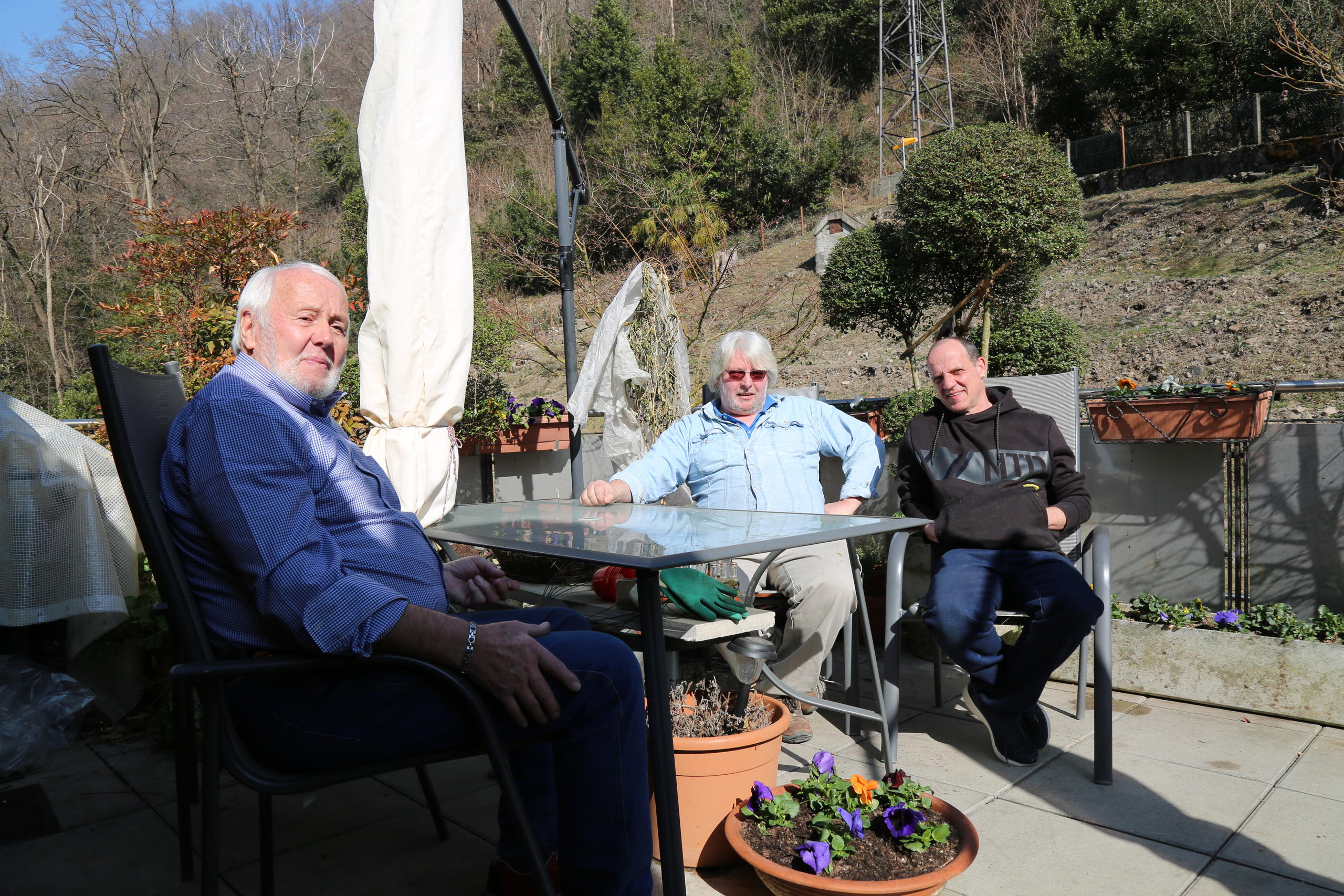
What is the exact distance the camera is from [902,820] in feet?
5.88

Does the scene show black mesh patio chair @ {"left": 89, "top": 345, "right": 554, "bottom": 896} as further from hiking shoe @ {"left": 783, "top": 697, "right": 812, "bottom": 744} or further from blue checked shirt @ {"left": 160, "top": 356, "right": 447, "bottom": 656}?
hiking shoe @ {"left": 783, "top": 697, "right": 812, "bottom": 744}

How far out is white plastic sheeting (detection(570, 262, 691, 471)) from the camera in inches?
185

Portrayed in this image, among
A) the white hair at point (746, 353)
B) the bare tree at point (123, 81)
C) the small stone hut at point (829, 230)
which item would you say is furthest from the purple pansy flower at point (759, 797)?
the small stone hut at point (829, 230)

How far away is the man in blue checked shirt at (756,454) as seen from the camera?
3059 mm

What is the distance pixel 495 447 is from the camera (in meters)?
5.69

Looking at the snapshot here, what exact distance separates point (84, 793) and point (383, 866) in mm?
1108

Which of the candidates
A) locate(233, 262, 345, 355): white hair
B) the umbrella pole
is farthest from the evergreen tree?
locate(233, 262, 345, 355): white hair

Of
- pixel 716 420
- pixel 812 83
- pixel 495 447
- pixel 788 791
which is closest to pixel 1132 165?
pixel 812 83

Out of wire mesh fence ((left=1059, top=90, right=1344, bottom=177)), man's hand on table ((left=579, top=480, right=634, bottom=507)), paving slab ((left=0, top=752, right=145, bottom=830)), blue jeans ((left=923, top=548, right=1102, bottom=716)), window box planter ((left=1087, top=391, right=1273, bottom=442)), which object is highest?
wire mesh fence ((left=1059, top=90, right=1344, bottom=177))

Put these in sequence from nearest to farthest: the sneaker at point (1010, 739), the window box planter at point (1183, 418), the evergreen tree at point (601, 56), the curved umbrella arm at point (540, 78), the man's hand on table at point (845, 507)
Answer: the sneaker at point (1010, 739)
the man's hand on table at point (845, 507)
the window box planter at point (1183, 418)
the curved umbrella arm at point (540, 78)
the evergreen tree at point (601, 56)

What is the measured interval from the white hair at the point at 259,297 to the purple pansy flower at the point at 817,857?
1.47m

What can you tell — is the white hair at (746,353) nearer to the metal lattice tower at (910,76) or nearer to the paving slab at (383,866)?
the paving slab at (383,866)

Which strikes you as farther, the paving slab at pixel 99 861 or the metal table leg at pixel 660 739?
the paving slab at pixel 99 861

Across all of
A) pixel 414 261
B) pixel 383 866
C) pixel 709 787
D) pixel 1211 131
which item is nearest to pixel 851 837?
pixel 709 787
